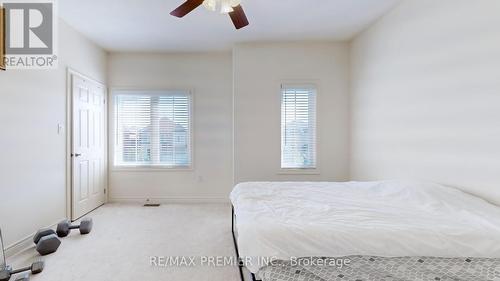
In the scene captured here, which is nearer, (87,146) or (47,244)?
Answer: (47,244)

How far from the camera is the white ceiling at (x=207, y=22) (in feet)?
9.52

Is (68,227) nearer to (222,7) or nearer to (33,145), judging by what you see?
(33,145)

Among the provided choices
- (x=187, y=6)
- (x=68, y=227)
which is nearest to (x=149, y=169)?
(x=68, y=227)

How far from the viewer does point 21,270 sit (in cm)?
211

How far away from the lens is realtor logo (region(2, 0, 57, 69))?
2.58 metres

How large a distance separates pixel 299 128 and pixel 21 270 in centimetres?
366

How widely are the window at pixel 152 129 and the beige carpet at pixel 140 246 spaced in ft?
3.04

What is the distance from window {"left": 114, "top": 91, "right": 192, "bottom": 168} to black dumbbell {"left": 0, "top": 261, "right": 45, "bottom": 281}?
2.39 m

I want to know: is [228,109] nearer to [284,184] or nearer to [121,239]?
[284,184]

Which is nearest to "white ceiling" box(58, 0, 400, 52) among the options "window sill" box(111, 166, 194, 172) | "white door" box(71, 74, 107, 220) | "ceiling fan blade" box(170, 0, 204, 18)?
"ceiling fan blade" box(170, 0, 204, 18)

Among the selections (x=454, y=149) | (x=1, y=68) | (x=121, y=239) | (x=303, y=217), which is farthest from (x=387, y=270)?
(x=1, y=68)

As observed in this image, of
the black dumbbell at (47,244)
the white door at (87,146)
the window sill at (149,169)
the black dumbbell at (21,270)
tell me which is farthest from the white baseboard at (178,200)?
the black dumbbell at (21,270)

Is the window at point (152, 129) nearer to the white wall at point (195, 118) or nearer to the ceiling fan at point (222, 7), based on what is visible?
the white wall at point (195, 118)

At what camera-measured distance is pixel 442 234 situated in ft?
4.56
